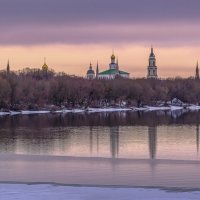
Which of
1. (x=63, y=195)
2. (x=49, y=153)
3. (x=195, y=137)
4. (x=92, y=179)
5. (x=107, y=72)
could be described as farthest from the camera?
(x=107, y=72)

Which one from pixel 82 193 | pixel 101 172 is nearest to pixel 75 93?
pixel 101 172

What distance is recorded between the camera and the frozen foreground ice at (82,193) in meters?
13.2

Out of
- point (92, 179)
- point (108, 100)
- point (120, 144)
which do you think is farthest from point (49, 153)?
point (108, 100)

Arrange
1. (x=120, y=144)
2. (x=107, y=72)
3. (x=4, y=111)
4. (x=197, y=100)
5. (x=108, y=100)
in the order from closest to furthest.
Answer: (x=120, y=144) < (x=4, y=111) < (x=108, y=100) < (x=197, y=100) < (x=107, y=72)

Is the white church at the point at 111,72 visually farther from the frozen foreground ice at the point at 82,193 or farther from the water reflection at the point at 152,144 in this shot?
the frozen foreground ice at the point at 82,193

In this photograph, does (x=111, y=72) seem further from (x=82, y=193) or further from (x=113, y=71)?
(x=82, y=193)

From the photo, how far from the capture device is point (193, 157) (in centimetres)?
2192

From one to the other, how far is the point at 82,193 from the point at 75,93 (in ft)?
228

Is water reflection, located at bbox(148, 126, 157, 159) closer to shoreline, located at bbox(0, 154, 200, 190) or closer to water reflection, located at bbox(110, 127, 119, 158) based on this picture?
water reflection, located at bbox(110, 127, 119, 158)

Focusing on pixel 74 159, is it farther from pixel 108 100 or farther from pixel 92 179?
pixel 108 100

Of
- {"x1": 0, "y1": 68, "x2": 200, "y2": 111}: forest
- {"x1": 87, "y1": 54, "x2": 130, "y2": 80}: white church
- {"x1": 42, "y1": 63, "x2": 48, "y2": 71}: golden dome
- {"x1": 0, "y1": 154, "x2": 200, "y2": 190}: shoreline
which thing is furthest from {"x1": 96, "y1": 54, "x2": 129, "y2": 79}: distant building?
{"x1": 0, "y1": 154, "x2": 200, "y2": 190}: shoreline

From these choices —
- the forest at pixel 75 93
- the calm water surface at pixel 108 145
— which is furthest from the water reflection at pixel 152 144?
the forest at pixel 75 93

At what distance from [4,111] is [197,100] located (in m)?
50.1

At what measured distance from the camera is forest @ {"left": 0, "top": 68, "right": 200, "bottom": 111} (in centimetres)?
7500
